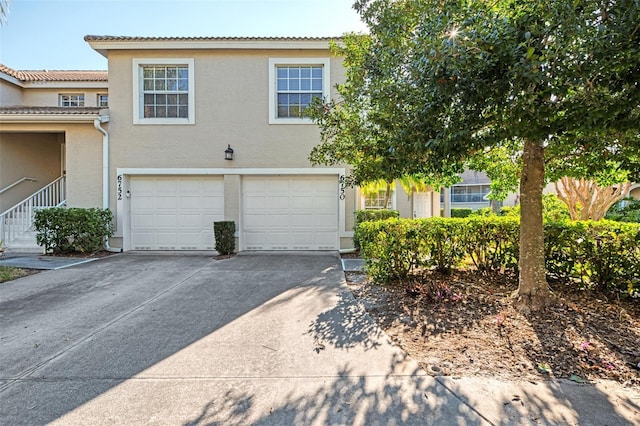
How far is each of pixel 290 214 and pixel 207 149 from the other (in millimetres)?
3124

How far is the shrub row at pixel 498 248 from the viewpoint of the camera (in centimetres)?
437

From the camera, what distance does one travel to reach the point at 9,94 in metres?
11.7

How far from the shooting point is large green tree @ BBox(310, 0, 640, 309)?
2.65 meters

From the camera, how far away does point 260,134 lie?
365 inches

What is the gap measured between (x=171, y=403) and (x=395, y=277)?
3812 mm

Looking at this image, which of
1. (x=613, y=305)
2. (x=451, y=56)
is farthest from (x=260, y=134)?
(x=613, y=305)

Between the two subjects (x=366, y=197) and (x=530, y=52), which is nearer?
(x=530, y=52)

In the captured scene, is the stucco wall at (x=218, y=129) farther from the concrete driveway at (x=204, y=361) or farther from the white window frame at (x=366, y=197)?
the concrete driveway at (x=204, y=361)

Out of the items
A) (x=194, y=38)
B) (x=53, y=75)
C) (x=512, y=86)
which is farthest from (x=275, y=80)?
(x=53, y=75)

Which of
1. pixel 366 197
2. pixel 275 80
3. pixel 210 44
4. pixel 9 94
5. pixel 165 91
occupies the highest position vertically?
pixel 210 44

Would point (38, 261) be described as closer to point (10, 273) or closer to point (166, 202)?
point (10, 273)

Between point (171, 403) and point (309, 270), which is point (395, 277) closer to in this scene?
point (309, 270)

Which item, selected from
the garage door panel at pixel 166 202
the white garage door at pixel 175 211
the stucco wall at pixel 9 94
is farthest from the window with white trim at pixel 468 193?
the stucco wall at pixel 9 94

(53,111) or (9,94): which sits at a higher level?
(9,94)
